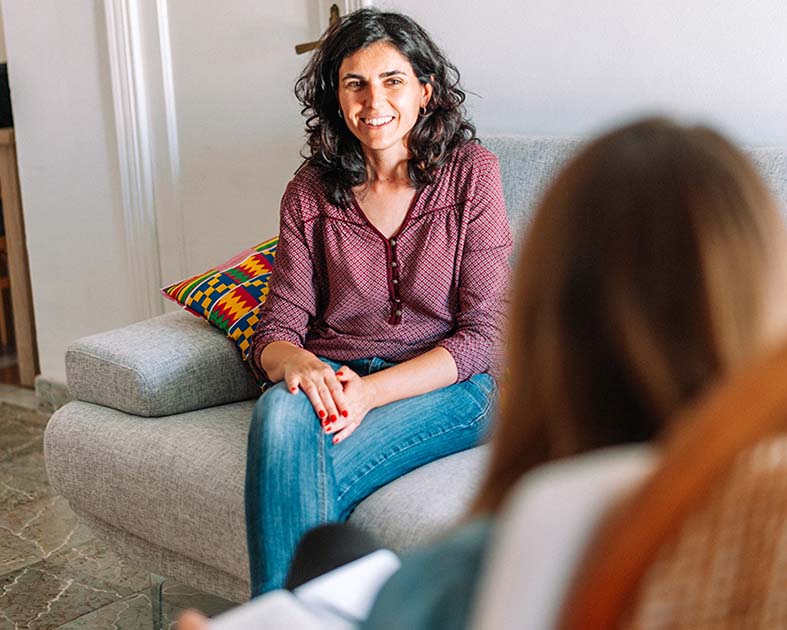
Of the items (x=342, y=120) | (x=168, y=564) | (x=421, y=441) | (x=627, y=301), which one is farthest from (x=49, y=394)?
(x=627, y=301)

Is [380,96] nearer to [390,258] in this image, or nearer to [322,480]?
[390,258]

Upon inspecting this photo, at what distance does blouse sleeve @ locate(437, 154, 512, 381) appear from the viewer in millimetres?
1996

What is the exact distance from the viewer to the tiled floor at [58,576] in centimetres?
229

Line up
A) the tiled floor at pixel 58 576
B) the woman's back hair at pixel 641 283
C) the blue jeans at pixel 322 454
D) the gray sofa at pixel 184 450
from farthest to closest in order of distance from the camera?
the tiled floor at pixel 58 576 → the gray sofa at pixel 184 450 → the blue jeans at pixel 322 454 → the woman's back hair at pixel 641 283

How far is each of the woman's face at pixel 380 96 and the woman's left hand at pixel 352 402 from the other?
430mm

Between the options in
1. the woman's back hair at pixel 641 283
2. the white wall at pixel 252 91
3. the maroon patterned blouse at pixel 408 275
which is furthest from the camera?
the white wall at pixel 252 91

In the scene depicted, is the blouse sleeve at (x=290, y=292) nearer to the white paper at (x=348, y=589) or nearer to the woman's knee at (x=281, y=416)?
the woman's knee at (x=281, y=416)

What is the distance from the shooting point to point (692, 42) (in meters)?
2.16

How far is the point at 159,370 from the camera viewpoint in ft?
6.98

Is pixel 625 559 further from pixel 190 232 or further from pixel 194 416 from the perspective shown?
pixel 190 232

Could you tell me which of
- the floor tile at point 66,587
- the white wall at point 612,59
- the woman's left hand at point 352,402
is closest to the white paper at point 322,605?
the woman's left hand at point 352,402

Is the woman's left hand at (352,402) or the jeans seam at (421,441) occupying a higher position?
the woman's left hand at (352,402)

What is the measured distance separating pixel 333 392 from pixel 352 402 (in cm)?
3

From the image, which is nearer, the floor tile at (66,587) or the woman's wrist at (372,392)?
the woman's wrist at (372,392)
